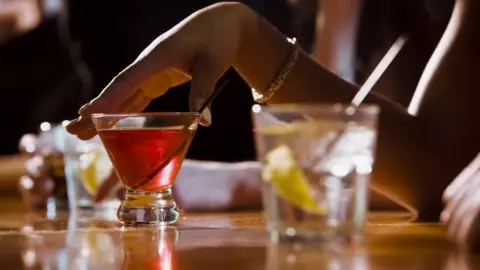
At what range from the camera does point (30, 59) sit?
344cm

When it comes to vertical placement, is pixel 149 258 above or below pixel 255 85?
below

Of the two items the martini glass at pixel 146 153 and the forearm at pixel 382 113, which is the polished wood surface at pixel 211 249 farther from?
the forearm at pixel 382 113

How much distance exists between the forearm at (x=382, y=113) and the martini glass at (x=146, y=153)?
23 centimetres

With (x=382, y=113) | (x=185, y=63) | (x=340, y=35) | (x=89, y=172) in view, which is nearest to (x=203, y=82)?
(x=185, y=63)

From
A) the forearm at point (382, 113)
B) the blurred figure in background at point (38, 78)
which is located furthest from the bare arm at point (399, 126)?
the blurred figure in background at point (38, 78)

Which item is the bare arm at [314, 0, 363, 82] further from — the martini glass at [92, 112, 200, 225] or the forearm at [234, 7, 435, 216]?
the martini glass at [92, 112, 200, 225]

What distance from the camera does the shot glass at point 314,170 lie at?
0.72m

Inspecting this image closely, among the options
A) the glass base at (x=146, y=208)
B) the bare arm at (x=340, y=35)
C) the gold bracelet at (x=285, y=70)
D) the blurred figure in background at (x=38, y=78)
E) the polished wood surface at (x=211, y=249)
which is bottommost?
the polished wood surface at (x=211, y=249)

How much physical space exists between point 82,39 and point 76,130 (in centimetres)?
193

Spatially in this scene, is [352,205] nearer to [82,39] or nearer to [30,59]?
[82,39]

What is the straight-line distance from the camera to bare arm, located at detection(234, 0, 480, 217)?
1213 millimetres

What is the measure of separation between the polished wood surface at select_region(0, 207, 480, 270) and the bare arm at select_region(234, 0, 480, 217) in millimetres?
229

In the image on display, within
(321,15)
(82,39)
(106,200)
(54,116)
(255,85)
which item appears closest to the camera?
(255,85)

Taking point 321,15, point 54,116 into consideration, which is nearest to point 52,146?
point 321,15
